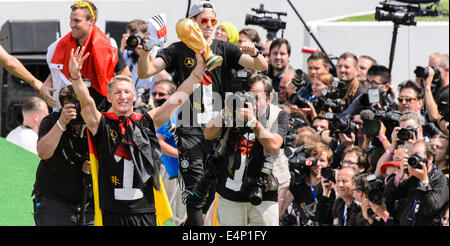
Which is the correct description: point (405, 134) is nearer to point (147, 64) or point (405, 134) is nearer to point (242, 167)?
point (242, 167)

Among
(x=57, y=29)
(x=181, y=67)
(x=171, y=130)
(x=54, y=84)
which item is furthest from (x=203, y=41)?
(x=57, y=29)

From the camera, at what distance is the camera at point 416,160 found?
7641 millimetres

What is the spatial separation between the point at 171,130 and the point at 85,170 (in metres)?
1.91

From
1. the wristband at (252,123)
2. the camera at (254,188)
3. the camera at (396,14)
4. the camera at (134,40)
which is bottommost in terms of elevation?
the camera at (254,188)

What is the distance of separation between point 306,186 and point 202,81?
5.03ft

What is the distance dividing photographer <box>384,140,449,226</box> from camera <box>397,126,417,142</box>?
23cm

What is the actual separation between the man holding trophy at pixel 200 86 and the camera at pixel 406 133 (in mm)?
1397

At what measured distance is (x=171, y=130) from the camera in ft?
28.9

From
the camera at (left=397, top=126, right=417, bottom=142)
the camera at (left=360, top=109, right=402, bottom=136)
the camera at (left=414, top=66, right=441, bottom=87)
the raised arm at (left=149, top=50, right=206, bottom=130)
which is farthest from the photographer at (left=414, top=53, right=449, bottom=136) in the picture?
the raised arm at (left=149, top=50, right=206, bottom=130)

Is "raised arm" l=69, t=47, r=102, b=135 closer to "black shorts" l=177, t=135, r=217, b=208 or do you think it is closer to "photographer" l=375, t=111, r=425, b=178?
"black shorts" l=177, t=135, r=217, b=208

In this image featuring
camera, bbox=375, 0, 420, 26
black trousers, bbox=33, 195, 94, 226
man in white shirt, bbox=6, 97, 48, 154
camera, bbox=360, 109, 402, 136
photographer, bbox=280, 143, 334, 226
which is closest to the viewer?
black trousers, bbox=33, 195, 94, 226

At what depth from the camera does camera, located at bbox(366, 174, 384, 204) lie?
7.85 m

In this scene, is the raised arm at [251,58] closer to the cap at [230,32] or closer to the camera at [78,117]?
the camera at [78,117]

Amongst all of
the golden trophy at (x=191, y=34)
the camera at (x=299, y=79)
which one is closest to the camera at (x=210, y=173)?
the golden trophy at (x=191, y=34)
